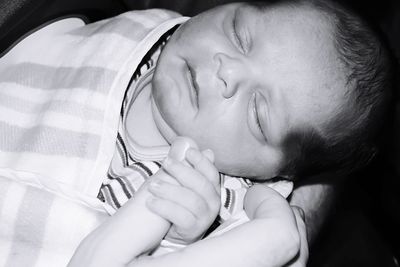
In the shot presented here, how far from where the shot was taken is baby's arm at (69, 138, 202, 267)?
69 centimetres

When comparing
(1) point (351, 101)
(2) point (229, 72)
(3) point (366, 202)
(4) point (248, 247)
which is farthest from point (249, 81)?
(3) point (366, 202)

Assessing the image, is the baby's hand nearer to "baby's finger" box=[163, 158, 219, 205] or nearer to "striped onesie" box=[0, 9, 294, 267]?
"baby's finger" box=[163, 158, 219, 205]

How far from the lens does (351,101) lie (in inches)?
35.1

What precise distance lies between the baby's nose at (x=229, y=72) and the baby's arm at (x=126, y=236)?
8.5 inches

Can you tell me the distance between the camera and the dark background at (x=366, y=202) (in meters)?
1.25

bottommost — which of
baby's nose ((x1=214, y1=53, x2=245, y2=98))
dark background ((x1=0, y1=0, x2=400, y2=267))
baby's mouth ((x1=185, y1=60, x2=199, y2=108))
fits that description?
dark background ((x1=0, y1=0, x2=400, y2=267))

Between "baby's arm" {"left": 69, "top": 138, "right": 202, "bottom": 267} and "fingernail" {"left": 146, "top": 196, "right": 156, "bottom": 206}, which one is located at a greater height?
"fingernail" {"left": 146, "top": 196, "right": 156, "bottom": 206}

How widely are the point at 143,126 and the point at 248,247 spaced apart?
1.39 ft

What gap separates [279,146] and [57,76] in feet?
1.63

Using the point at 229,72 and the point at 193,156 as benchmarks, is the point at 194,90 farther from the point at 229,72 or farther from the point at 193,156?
the point at 193,156

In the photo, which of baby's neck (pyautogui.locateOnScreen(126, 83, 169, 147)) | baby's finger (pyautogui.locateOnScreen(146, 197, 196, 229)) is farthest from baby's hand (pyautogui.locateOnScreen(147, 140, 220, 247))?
baby's neck (pyautogui.locateOnScreen(126, 83, 169, 147))

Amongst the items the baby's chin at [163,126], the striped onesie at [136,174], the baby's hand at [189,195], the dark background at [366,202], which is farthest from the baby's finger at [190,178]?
the dark background at [366,202]

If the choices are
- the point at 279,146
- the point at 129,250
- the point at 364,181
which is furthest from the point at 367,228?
the point at 129,250

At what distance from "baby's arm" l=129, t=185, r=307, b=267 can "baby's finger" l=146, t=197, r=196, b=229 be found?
0.04m
